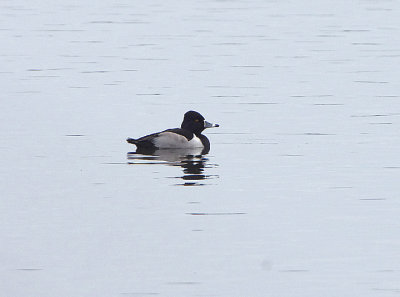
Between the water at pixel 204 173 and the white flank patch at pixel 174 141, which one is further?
the white flank patch at pixel 174 141

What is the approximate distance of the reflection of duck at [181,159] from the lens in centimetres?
2091

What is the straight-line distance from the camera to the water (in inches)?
547

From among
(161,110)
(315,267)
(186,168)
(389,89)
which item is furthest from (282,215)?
(389,89)

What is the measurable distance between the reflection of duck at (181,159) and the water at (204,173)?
63 millimetres

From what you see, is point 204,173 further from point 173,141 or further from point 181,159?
point 173,141

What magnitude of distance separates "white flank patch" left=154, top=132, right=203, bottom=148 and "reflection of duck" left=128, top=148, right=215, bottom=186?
13 cm

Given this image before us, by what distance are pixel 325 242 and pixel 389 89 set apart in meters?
18.5

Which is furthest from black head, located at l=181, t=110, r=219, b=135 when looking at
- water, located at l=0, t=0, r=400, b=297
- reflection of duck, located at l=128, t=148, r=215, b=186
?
reflection of duck, located at l=128, t=148, r=215, b=186

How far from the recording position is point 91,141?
24766 millimetres

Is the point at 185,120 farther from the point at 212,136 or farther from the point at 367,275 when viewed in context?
the point at 367,275

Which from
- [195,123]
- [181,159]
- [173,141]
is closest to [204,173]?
[181,159]

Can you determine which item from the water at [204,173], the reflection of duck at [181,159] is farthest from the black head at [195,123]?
the reflection of duck at [181,159]

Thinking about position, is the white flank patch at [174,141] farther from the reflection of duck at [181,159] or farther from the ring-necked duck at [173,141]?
the reflection of duck at [181,159]

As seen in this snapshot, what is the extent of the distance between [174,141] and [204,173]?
11.5 feet
